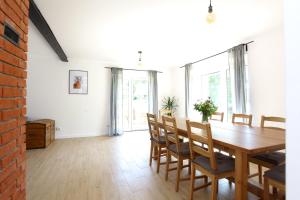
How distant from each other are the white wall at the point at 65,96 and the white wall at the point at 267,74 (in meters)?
4.10

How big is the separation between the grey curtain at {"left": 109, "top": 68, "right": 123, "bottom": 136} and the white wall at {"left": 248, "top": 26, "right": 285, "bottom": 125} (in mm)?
3699

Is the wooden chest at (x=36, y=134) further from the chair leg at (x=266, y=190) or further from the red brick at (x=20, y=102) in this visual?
the chair leg at (x=266, y=190)

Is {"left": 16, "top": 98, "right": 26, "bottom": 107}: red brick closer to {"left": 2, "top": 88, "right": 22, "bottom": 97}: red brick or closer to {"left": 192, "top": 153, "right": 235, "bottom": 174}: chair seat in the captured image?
{"left": 2, "top": 88, "right": 22, "bottom": 97}: red brick

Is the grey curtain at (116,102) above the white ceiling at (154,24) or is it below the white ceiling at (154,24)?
below

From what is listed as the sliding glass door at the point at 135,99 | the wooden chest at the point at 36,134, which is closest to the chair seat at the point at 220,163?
the wooden chest at the point at 36,134

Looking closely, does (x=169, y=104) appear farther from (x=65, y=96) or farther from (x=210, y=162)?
(x=210, y=162)

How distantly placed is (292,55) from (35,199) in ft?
8.84

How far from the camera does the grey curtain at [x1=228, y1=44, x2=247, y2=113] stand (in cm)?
362

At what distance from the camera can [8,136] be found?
1112 mm

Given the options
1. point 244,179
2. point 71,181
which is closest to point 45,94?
point 71,181

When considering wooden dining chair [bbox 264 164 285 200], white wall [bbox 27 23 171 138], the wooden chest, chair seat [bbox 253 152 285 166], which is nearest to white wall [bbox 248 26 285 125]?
chair seat [bbox 253 152 285 166]

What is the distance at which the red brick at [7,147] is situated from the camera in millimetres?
1034

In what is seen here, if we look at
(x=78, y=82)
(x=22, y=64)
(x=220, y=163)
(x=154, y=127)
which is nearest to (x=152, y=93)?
(x=78, y=82)

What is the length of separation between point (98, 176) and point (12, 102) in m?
1.93
